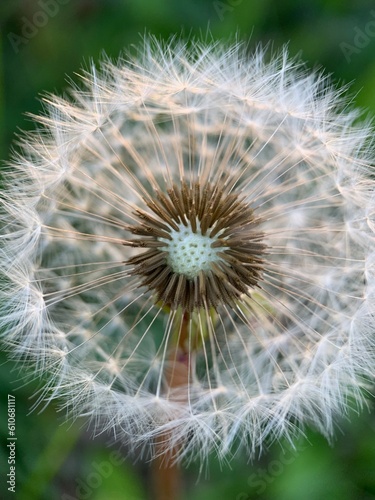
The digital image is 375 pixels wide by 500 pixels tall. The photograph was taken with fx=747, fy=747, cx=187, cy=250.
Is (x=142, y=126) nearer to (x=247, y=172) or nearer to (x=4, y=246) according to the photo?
(x=247, y=172)

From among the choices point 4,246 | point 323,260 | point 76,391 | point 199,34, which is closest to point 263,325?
point 323,260
